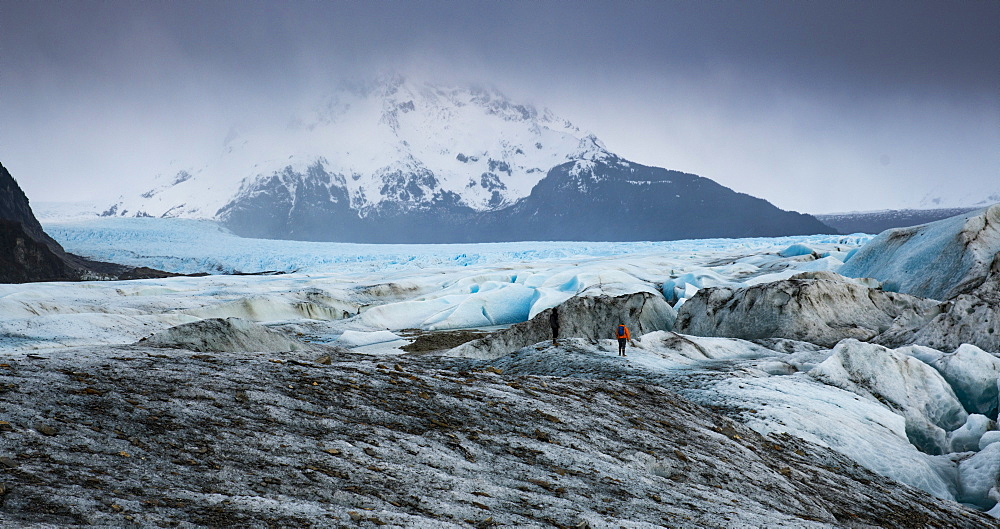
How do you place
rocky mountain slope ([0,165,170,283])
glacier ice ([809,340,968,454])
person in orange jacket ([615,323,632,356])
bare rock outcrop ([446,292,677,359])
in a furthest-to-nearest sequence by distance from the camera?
rocky mountain slope ([0,165,170,283])
bare rock outcrop ([446,292,677,359])
person in orange jacket ([615,323,632,356])
glacier ice ([809,340,968,454])

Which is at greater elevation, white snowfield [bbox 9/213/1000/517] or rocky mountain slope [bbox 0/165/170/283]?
rocky mountain slope [bbox 0/165/170/283]

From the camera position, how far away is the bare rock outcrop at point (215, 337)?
43.9 ft

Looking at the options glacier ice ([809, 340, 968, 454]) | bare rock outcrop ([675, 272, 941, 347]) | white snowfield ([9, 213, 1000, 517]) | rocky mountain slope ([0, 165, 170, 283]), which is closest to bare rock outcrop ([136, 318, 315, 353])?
white snowfield ([9, 213, 1000, 517])

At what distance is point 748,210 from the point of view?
174875 mm

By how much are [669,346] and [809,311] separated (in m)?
6.81

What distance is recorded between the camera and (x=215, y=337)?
45.7 feet

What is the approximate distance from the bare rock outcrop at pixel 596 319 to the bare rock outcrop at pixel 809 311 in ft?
6.57

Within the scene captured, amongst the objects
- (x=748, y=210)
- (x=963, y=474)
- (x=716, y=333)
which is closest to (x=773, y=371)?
(x=963, y=474)

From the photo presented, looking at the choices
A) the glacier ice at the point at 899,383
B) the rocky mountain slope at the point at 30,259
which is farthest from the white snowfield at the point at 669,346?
the rocky mountain slope at the point at 30,259

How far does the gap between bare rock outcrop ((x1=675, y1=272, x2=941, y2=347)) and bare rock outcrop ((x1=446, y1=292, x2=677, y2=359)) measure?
2003mm

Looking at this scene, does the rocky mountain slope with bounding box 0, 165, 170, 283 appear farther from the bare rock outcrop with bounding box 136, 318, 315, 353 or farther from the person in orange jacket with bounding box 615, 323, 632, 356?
the person in orange jacket with bounding box 615, 323, 632, 356

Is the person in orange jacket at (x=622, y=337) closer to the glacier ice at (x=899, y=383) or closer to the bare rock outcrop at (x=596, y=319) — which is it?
the glacier ice at (x=899, y=383)

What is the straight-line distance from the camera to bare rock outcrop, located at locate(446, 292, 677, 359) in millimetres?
21391

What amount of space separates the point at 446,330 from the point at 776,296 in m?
15.8
